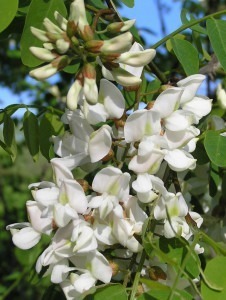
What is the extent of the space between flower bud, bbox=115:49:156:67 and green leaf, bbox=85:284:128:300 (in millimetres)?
281

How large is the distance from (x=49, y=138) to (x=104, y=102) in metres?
0.21

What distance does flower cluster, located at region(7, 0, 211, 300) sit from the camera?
A: 2.65 ft

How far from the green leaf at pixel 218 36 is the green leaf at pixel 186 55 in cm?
6

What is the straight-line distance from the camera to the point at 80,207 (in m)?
0.83

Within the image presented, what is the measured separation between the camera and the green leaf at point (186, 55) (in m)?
1.07

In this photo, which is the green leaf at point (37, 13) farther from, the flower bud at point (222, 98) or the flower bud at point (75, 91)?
the flower bud at point (222, 98)

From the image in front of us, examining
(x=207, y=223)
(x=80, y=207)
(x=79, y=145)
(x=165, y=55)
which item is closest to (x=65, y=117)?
(x=79, y=145)

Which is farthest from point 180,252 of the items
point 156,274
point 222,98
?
point 222,98

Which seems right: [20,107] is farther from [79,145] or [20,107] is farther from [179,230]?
[179,230]

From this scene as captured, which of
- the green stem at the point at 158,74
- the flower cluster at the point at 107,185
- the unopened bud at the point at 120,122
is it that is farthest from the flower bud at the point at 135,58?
the green stem at the point at 158,74

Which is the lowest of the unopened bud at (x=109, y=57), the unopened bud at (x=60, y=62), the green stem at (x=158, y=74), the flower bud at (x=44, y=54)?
the green stem at (x=158, y=74)

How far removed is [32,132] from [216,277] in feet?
1.39

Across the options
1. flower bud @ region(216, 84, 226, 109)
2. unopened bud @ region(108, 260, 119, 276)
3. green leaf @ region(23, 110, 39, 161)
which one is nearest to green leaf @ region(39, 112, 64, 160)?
green leaf @ region(23, 110, 39, 161)

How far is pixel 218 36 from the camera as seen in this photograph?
3.37ft
